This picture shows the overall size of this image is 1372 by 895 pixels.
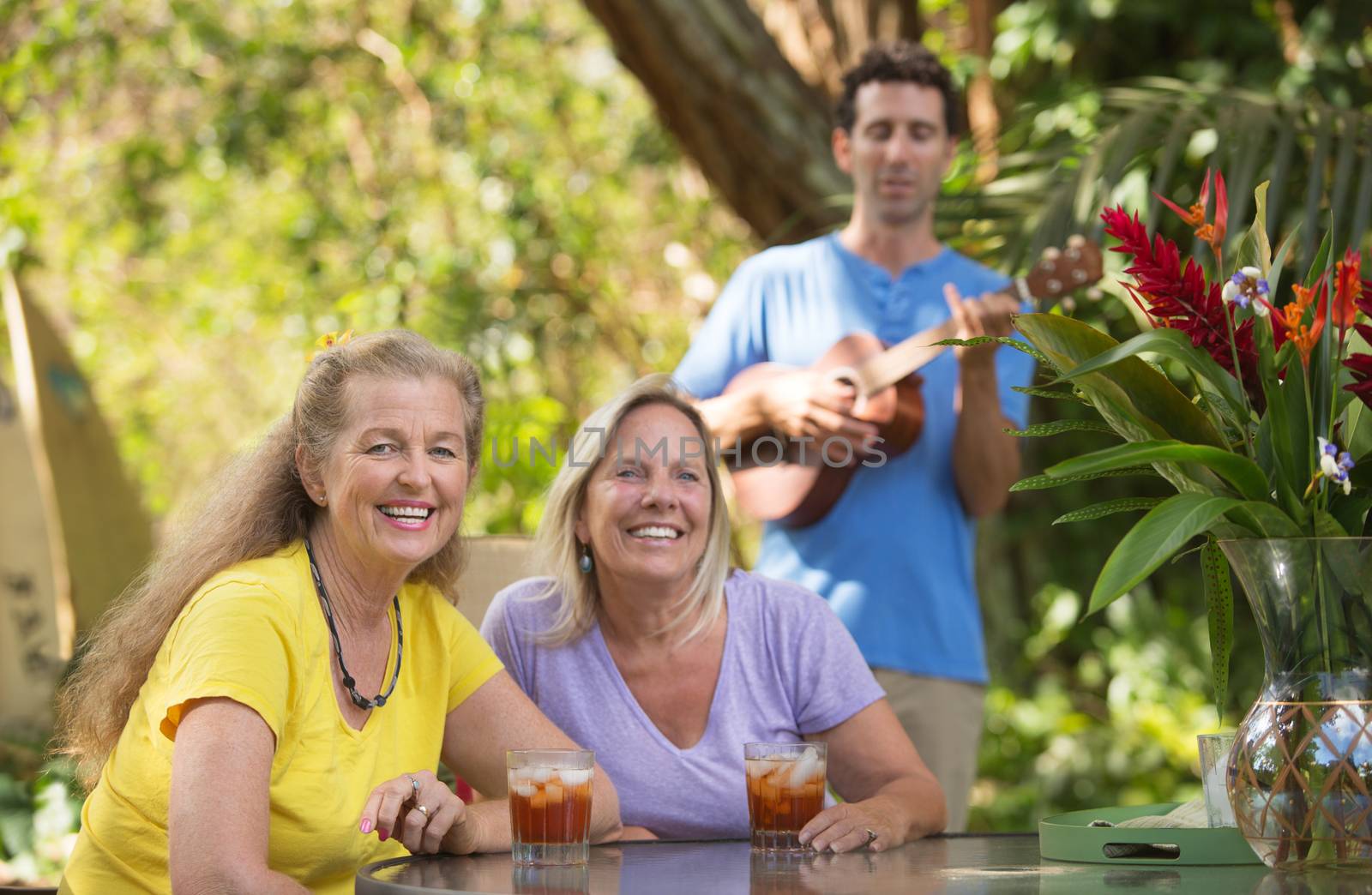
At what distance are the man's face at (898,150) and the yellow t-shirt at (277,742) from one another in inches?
57.7

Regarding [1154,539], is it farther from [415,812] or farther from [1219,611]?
[415,812]

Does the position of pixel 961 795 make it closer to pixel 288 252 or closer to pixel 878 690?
pixel 878 690

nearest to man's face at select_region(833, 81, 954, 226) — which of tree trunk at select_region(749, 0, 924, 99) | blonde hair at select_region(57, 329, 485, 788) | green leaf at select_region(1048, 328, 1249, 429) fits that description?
blonde hair at select_region(57, 329, 485, 788)

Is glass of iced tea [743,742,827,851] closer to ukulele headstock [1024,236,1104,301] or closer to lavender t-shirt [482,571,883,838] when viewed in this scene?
lavender t-shirt [482,571,883,838]

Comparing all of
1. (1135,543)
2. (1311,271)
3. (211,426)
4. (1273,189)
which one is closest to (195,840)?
(1135,543)

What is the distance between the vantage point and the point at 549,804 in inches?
58.0

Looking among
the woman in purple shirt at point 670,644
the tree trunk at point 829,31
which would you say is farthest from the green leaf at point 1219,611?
the tree trunk at point 829,31

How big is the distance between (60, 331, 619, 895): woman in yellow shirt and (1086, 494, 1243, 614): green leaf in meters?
0.75

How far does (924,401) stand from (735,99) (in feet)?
6.24

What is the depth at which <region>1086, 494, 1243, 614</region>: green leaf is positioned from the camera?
3.84ft

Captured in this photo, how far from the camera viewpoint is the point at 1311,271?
4.52ft

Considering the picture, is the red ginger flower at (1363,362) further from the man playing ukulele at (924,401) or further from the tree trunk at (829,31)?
the tree trunk at (829,31)

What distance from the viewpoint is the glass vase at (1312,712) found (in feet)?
4.15

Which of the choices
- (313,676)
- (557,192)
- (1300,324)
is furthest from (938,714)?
(557,192)
